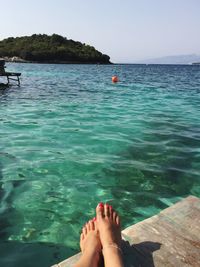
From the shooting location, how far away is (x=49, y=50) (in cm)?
12212

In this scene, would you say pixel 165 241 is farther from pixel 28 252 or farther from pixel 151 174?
pixel 151 174

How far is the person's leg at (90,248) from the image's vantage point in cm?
287

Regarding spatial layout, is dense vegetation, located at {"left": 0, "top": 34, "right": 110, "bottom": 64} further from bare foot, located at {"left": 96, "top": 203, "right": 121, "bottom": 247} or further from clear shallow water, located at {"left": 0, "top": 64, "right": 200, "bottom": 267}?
bare foot, located at {"left": 96, "top": 203, "right": 121, "bottom": 247}

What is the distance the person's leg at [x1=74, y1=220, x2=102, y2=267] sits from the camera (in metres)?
2.87

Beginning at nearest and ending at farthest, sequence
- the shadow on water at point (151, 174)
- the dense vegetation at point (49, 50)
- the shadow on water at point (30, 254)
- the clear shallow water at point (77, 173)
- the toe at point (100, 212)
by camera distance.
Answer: the toe at point (100, 212) → the shadow on water at point (30, 254) → the clear shallow water at point (77, 173) → the shadow on water at point (151, 174) → the dense vegetation at point (49, 50)

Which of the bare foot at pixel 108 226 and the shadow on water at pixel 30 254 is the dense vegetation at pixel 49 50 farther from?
the bare foot at pixel 108 226

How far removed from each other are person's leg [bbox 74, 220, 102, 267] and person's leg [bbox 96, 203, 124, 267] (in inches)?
2.7

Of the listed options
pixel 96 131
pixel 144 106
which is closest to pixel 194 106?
pixel 144 106

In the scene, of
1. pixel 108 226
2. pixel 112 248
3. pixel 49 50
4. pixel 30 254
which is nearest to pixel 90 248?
pixel 112 248

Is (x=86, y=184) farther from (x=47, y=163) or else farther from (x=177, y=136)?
(x=177, y=136)

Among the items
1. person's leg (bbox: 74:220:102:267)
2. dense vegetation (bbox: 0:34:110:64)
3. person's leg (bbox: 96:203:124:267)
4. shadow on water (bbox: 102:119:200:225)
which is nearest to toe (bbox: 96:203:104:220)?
person's leg (bbox: 96:203:124:267)

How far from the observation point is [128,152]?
8.00m

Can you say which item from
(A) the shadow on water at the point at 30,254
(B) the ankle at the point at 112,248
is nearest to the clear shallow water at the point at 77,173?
(A) the shadow on water at the point at 30,254

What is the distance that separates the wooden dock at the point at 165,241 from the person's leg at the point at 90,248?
0.12m
